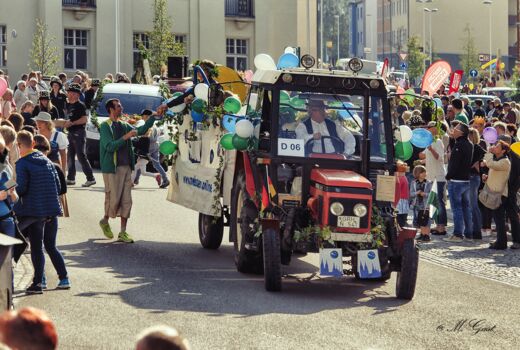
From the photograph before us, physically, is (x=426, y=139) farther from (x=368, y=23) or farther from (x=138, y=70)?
(x=368, y=23)

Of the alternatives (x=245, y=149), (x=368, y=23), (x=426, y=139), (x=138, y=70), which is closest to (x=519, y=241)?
(x=426, y=139)

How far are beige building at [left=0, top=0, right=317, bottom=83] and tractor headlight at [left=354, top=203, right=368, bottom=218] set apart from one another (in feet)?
142

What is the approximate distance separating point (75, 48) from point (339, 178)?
151 ft

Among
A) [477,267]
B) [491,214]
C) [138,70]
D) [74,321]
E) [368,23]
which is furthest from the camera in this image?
[368,23]

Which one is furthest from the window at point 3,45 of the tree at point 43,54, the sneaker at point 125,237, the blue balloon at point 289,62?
the blue balloon at point 289,62

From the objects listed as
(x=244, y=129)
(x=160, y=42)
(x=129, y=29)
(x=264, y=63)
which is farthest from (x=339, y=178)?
(x=129, y=29)

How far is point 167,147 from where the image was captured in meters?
18.7

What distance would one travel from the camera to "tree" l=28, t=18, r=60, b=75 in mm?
52531

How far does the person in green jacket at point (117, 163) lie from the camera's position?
1806 centimetres

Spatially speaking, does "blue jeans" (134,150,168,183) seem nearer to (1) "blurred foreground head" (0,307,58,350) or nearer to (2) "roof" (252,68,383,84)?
(2) "roof" (252,68,383,84)

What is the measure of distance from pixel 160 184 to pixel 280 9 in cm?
3664

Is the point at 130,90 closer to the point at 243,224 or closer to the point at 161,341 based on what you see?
the point at 243,224

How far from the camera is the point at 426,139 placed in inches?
615

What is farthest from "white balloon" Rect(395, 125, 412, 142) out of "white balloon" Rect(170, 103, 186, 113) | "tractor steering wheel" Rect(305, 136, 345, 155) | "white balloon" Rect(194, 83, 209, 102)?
"white balloon" Rect(170, 103, 186, 113)
